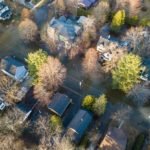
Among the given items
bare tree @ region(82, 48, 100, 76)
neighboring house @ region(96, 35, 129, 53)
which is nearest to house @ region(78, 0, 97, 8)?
neighboring house @ region(96, 35, 129, 53)

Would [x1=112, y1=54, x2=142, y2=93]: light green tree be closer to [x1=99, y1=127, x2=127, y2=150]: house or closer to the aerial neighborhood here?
the aerial neighborhood

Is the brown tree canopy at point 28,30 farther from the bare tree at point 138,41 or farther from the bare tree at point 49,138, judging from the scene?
the bare tree at point 49,138

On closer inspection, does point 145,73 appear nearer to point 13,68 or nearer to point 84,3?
point 84,3

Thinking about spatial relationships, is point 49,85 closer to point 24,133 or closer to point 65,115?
point 65,115

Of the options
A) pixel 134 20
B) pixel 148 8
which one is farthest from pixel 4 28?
pixel 148 8

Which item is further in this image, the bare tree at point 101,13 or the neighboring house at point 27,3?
the neighboring house at point 27,3

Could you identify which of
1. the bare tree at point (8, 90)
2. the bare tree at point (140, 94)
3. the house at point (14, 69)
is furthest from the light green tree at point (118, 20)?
the bare tree at point (8, 90)
